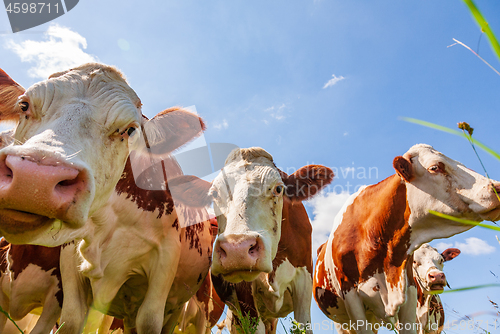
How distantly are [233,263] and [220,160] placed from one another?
1959 mm

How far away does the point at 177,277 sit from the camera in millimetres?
3771

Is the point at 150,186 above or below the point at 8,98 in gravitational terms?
below

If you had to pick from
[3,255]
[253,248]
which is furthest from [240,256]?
[3,255]

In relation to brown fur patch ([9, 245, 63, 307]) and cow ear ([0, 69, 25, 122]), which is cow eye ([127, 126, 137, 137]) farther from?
brown fur patch ([9, 245, 63, 307])

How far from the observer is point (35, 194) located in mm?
1525

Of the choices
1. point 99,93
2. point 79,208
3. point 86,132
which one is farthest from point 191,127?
point 79,208

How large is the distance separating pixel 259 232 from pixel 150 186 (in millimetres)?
1376

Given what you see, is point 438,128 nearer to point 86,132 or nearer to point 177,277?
point 86,132

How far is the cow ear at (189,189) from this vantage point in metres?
3.72

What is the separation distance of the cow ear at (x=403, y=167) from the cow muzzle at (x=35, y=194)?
4.03m

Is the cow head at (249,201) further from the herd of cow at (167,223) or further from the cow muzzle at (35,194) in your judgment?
the cow muzzle at (35,194)

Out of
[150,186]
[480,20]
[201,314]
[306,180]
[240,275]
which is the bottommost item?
[201,314]

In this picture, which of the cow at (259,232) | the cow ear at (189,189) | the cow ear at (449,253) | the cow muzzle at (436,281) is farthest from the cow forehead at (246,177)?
the cow ear at (449,253)

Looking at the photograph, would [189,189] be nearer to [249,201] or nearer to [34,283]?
[249,201]
